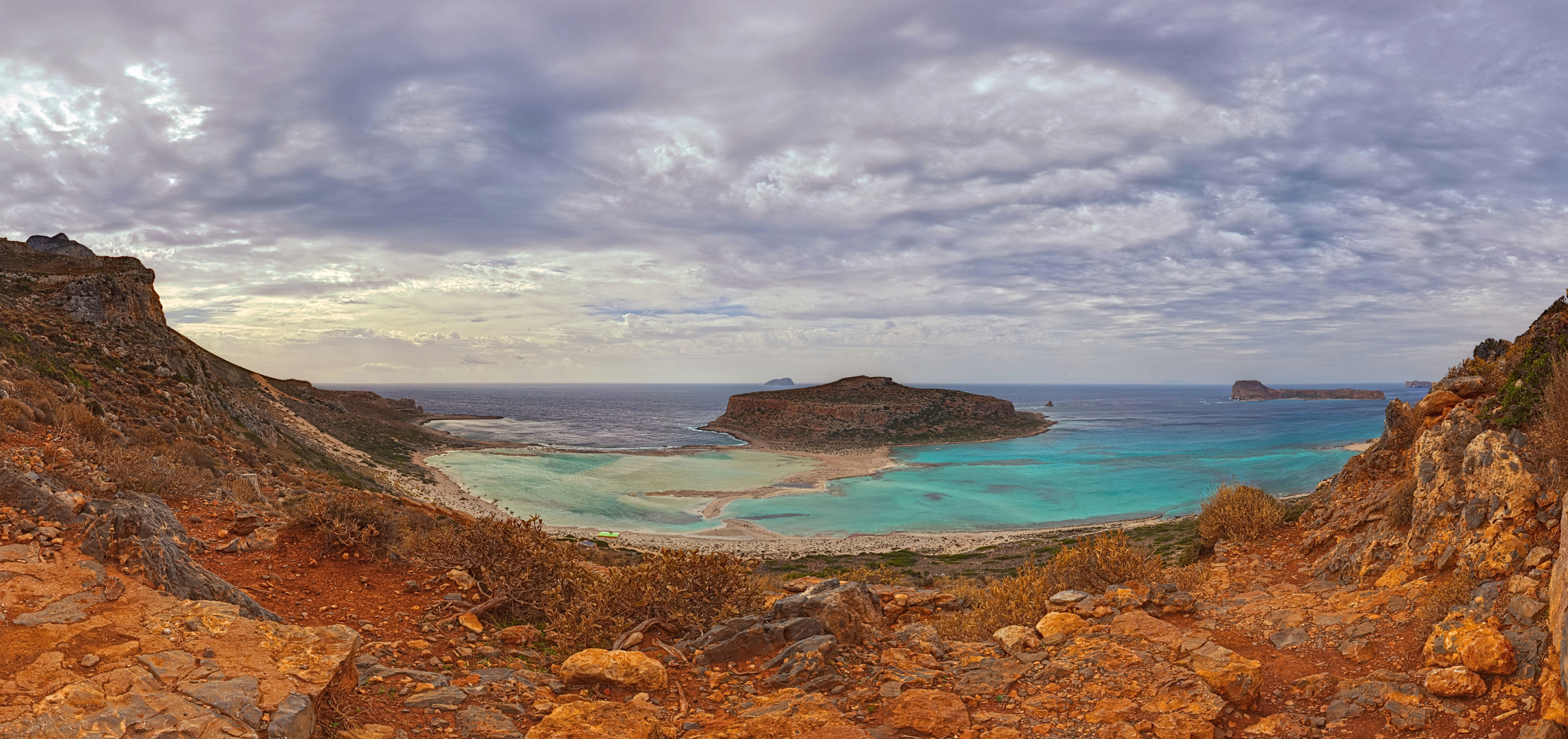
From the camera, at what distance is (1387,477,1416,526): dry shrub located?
8.73 meters

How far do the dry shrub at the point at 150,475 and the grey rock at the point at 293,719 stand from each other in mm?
6315

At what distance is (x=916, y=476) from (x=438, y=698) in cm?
6144

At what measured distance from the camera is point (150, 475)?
29.6 feet

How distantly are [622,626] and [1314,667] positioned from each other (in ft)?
22.4

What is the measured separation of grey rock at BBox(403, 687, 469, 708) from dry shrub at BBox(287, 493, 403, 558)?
12.0 ft

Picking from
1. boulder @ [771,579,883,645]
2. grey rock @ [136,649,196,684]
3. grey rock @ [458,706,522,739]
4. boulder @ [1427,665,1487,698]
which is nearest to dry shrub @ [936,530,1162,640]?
boulder @ [771,579,883,645]

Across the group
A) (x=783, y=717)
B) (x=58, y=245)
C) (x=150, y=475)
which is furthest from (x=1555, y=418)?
(x=58, y=245)

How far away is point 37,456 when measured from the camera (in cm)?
762

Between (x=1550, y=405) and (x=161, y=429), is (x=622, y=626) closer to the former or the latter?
(x=1550, y=405)

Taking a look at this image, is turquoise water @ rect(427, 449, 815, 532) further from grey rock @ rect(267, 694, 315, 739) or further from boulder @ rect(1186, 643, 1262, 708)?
grey rock @ rect(267, 694, 315, 739)

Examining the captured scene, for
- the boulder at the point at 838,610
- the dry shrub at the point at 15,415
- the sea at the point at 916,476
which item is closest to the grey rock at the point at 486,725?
the boulder at the point at 838,610

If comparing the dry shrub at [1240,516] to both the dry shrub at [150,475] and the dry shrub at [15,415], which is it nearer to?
the dry shrub at [150,475]

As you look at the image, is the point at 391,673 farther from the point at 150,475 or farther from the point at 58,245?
the point at 58,245

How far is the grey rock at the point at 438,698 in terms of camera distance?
488cm
